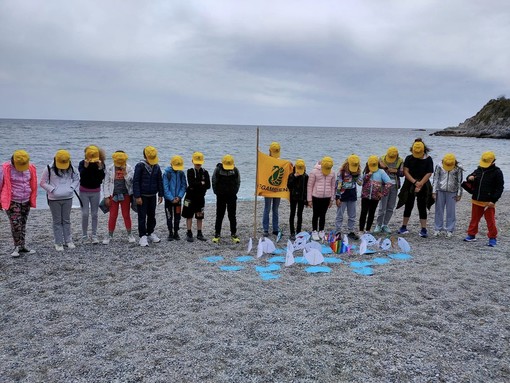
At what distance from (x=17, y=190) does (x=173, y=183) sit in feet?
8.77

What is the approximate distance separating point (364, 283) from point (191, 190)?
12.7 feet

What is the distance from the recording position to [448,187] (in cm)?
815

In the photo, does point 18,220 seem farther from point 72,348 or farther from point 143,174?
point 72,348

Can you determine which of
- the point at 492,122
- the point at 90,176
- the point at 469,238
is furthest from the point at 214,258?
the point at 492,122

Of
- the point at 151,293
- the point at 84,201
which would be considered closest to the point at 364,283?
the point at 151,293

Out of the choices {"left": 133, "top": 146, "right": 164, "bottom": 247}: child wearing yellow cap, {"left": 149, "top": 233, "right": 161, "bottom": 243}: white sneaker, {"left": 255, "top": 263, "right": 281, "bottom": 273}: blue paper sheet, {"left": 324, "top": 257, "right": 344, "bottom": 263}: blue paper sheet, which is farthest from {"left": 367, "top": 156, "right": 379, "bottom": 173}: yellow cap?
{"left": 149, "top": 233, "right": 161, "bottom": 243}: white sneaker

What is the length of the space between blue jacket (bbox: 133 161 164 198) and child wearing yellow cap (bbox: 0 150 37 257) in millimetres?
1726

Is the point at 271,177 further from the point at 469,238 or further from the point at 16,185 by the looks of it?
the point at 16,185

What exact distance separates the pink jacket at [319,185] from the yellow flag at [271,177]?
503 mm

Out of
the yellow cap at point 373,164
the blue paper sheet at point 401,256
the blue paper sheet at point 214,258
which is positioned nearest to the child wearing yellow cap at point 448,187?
the yellow cap at point 373,164

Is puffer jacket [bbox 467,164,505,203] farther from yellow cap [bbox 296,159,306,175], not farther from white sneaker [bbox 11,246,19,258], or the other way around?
white sneaker [bbox 11,246,19,258]

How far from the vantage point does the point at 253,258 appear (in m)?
6.94

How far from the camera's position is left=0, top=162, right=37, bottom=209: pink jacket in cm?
643

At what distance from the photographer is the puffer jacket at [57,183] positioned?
6.82 metres
